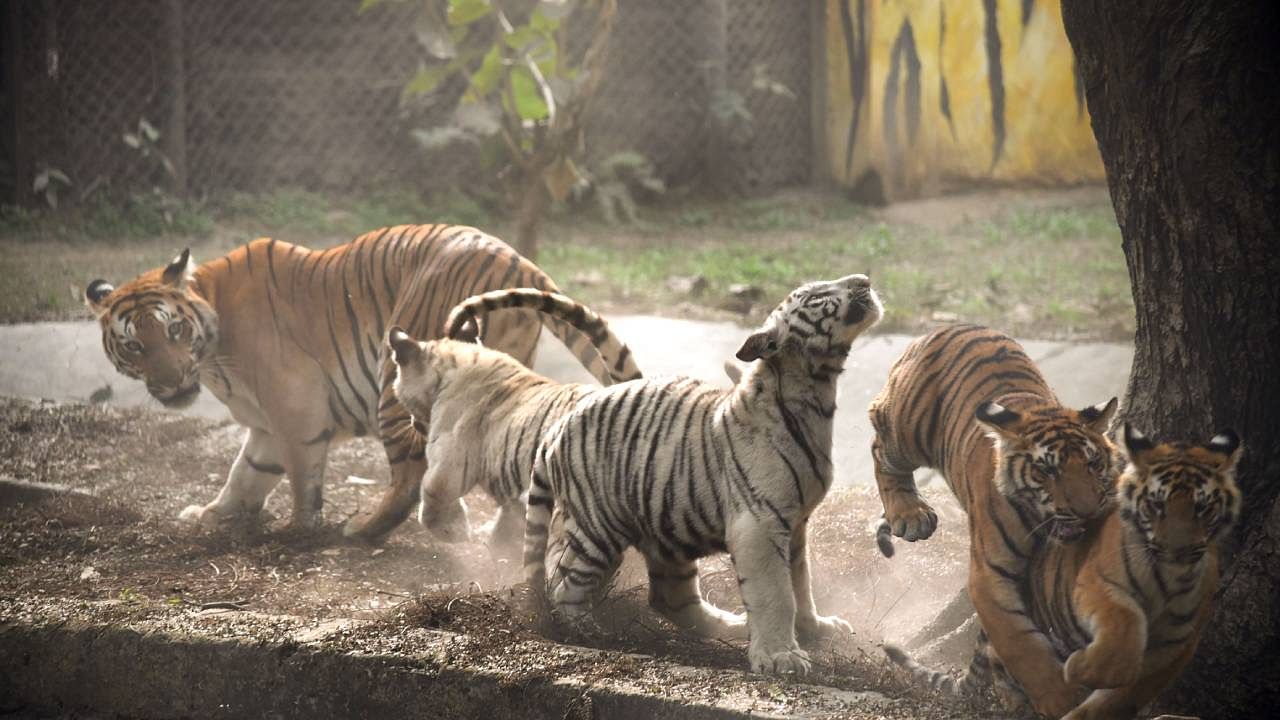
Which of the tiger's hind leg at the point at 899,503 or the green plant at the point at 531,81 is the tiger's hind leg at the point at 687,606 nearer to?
the tiger's hind leg at the point at 899,503

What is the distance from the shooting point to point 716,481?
11.5 ft

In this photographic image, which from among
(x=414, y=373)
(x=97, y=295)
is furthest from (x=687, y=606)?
(x=97, y=295)

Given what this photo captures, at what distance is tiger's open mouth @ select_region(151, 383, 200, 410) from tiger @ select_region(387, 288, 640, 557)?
1055mm

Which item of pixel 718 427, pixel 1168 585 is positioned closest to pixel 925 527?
pixel 718 427

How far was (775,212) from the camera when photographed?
1134 cm

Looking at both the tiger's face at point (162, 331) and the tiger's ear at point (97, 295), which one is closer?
the tiger's face at point (162, 331)

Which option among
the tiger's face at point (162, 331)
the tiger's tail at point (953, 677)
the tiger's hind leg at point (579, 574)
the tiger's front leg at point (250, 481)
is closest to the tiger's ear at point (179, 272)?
the tiger's face at point (162, 331)

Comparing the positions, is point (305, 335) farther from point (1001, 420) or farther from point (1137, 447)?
point (1137, 447)

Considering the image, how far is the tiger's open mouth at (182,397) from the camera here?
5180mm

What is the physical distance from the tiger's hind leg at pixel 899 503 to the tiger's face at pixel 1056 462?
73 cm

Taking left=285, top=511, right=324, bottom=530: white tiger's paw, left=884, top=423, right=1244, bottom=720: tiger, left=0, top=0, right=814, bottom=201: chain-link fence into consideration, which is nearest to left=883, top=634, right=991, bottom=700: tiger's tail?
left=884, top=423, right=1244, bottom=720: tiger

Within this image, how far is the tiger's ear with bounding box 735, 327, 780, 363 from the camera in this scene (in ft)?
10.9

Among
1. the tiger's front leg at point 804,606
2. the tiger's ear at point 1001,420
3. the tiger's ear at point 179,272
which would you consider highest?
the tiger's ear at point 1001,420

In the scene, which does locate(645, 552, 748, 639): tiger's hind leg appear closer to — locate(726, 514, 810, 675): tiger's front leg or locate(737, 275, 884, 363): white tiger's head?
locate(726, 514, 810, 675): tiger's front leg
